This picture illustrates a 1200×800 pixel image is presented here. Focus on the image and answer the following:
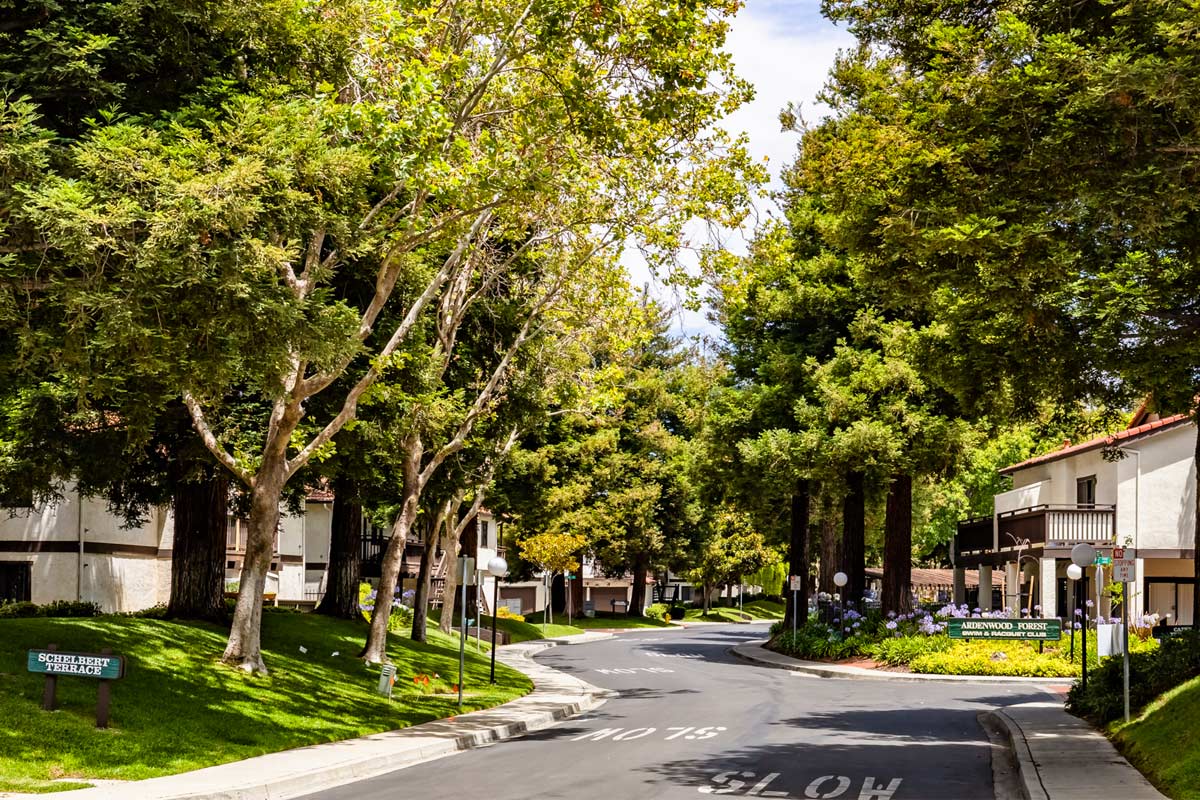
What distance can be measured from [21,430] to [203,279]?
12378 millimetres

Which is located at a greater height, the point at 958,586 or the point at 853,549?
the point at 853,549

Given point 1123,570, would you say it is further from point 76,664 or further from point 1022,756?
point 76,664

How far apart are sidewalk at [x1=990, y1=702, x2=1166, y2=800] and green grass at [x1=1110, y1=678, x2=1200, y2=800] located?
166mm

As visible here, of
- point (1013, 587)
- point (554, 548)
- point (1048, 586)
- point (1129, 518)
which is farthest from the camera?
point (554, 548)

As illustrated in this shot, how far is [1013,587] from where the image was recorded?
174 feet

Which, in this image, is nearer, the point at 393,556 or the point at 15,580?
the point at 393,556

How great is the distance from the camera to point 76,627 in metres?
21.6

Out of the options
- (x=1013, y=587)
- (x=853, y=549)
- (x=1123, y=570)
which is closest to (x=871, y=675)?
(x=853, y=549)

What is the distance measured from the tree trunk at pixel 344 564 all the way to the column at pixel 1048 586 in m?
23.8

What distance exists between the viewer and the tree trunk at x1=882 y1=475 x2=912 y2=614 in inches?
1486

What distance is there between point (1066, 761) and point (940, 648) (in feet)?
65.8

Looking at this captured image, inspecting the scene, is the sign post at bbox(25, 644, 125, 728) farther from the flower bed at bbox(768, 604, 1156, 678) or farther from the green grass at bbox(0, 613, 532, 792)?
the flower bed at bbox(768, 604, 1156, 678)

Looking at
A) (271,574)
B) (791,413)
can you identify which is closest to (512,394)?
(791,413)

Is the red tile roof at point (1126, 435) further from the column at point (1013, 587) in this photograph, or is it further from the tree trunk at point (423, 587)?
the tree trunk at point (423, 587)
